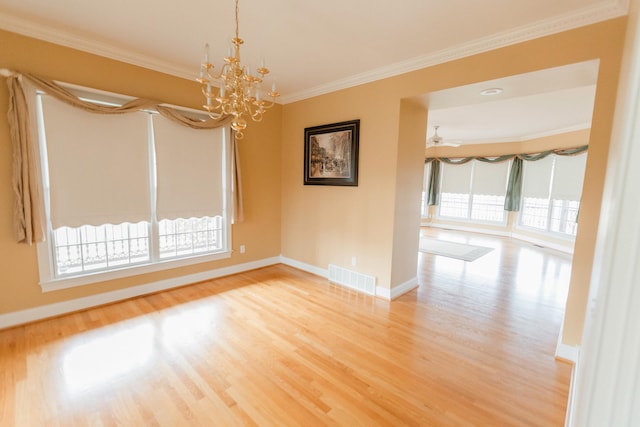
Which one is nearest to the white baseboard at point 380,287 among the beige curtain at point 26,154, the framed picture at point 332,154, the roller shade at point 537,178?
the framed picture at point 332,154

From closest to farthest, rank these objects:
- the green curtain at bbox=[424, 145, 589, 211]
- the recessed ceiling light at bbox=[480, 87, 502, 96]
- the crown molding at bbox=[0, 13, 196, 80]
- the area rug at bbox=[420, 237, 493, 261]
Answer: the crown molding at bbox=[0, 13, 196, 80], the recessed ceiling light at bbox=[480, 87, 502, 96], the area rug at bbox=[420, 237, 493, 261], the green curtain at bbox=[424, 145, 589, 211]

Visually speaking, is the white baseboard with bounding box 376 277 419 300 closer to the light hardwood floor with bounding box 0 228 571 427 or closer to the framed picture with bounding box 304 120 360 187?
the light hardwood floor with bounding box 0 228 571 427

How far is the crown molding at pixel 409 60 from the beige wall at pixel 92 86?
0.23ft

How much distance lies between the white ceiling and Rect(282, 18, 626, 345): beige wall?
0.14m

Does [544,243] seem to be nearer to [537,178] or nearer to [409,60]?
[537,178]

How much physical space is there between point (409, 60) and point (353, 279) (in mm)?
2734

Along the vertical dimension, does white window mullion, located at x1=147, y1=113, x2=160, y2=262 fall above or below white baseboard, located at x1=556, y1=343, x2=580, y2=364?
above

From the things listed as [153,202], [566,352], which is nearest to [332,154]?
[153,202]

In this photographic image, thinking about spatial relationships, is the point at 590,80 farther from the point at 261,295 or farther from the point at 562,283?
the point at 261,295

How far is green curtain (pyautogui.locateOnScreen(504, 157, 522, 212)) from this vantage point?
749cm

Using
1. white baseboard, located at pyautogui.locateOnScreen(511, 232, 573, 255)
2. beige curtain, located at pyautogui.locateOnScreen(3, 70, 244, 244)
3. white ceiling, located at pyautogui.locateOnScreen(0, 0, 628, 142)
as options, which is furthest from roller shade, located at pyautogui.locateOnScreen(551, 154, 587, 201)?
beige curtain, located at pyautogui.locateOnScreen(3, 70, 244, 244)

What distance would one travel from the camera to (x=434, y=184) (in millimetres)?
9398

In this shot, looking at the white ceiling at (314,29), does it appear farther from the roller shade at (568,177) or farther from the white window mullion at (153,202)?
the roller shade at (568,177)

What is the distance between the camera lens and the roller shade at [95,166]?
2740 millimetres
